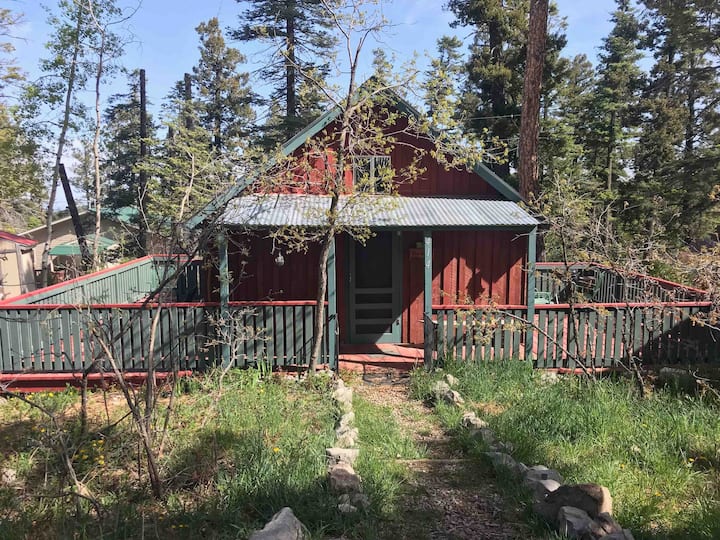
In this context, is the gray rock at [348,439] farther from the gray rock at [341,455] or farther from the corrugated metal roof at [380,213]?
the corrugated metal roof at [380,213]

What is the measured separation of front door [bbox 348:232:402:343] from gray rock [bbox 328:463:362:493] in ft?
17.3

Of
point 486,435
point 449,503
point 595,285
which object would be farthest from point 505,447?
point 595,285

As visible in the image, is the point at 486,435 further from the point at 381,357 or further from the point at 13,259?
the point at 13,259

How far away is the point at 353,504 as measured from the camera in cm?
361

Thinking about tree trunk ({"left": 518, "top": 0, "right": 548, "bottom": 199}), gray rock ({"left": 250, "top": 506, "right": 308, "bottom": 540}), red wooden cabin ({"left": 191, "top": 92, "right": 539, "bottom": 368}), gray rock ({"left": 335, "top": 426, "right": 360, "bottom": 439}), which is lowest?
gray rock ({"left": 335, "top": 426, "right": 360, "bottom": 439})

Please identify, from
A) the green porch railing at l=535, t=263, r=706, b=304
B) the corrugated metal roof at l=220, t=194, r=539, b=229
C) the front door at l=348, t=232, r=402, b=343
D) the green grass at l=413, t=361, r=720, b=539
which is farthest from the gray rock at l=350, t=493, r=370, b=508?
the green porch railing at l=535, t=263, r=706, b=304

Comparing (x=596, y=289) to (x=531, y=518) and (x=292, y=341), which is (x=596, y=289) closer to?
(x=292, y=341)

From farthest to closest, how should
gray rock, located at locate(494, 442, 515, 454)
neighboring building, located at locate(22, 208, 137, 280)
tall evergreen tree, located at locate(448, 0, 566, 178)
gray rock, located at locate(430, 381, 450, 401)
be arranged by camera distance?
neighboring building, located at locate(22, 208, 137, 280) → tall evergreen tree, located at locate(448, 0, 566, 178) → gray rock, located at locate(430, 381, 450, 401) → gray rock, located at locate(494, 442, 515, 454)

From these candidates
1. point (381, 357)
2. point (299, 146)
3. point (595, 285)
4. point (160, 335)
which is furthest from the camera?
point (595, 285)

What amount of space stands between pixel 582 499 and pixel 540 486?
432 mm

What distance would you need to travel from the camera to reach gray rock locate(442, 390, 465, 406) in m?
6.02

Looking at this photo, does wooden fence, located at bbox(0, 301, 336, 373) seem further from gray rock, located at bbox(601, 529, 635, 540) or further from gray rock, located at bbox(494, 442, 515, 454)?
gray rock, located at bbox(601, 529, 635, 540)

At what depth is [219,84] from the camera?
107 ft

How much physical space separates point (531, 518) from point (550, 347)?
4617 mm
